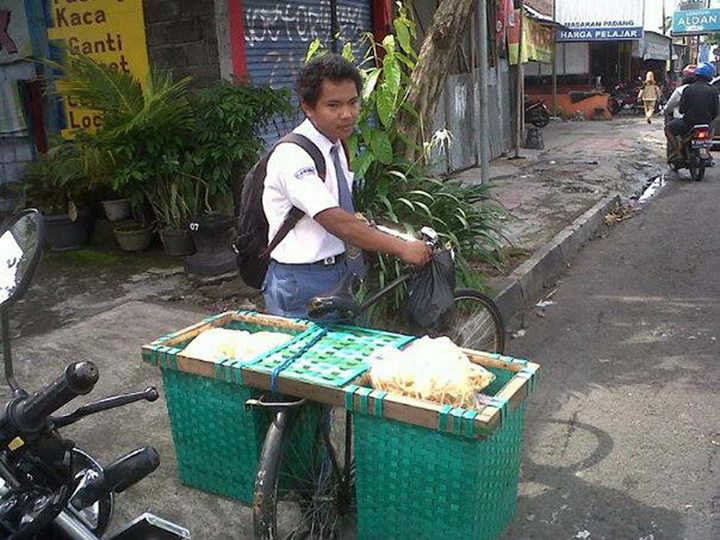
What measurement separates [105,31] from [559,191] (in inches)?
260

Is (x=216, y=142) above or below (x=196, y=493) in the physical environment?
above

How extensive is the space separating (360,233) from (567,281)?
4.66 meters

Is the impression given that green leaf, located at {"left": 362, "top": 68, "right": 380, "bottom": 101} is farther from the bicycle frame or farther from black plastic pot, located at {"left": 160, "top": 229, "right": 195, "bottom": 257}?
the bicycle frame

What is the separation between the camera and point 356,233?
269 centimetres

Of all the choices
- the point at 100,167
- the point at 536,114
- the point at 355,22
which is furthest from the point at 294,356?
the point at 536,114

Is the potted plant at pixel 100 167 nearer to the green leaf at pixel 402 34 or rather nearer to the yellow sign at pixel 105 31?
the yellow sign at pixel 105 31

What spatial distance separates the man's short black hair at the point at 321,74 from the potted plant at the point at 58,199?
4658 mm

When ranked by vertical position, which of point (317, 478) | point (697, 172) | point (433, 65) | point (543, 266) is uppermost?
point (433, 65)

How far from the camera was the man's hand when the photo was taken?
9.31ft

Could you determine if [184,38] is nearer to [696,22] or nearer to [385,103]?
[385,103]

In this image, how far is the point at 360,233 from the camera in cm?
269

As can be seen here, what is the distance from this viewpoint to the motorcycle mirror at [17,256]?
1.65 meters

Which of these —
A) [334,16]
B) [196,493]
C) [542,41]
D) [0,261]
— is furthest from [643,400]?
[542,41]

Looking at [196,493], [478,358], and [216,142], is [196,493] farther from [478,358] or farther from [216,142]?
[216,142]
